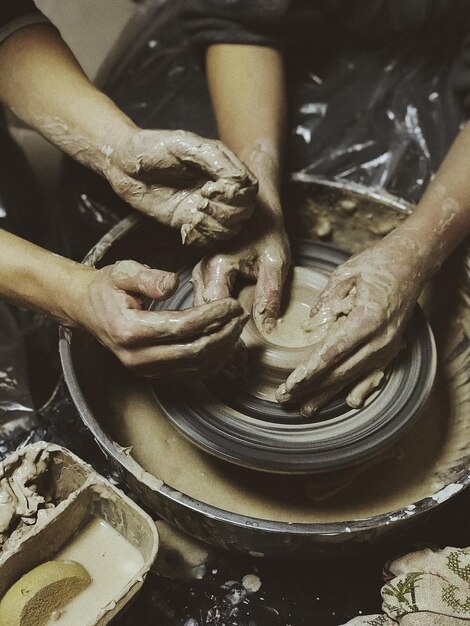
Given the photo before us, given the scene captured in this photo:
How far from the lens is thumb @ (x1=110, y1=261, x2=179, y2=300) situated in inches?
50.9

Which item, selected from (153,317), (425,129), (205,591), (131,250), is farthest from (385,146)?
(205,591)

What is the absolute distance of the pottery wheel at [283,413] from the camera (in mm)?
1419

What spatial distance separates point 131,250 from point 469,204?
0.89m

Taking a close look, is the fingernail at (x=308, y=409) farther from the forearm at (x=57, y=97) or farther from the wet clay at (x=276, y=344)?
the forearm at (x=57, y=97)

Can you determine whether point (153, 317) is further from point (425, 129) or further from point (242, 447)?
point (425, 129)

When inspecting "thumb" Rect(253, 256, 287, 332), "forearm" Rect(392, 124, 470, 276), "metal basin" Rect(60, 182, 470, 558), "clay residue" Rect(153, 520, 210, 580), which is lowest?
"clay residue" Rect(153, 520, 210, 580)

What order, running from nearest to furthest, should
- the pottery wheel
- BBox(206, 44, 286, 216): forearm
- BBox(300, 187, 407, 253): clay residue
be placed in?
the pottery wheel < BBox(206, 44, 286, 216): forearm < BBox(300, 187, 407, 253): clay residue

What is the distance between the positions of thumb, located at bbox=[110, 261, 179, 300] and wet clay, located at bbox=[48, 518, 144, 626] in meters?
0.57

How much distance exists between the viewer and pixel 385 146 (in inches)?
88.7

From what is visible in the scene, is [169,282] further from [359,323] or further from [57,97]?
[57,97]

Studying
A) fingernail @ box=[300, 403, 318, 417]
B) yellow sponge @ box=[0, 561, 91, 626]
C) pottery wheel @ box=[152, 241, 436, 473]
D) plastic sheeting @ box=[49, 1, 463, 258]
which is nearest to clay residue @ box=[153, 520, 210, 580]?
yellow sponge @ box=[0, 561, 91, 626]

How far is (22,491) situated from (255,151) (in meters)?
1.03

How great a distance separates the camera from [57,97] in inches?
69.1

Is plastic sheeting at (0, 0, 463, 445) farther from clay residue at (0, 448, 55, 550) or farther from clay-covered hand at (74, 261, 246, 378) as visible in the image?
clay-covered hand at (74, 261, 246, 378)
